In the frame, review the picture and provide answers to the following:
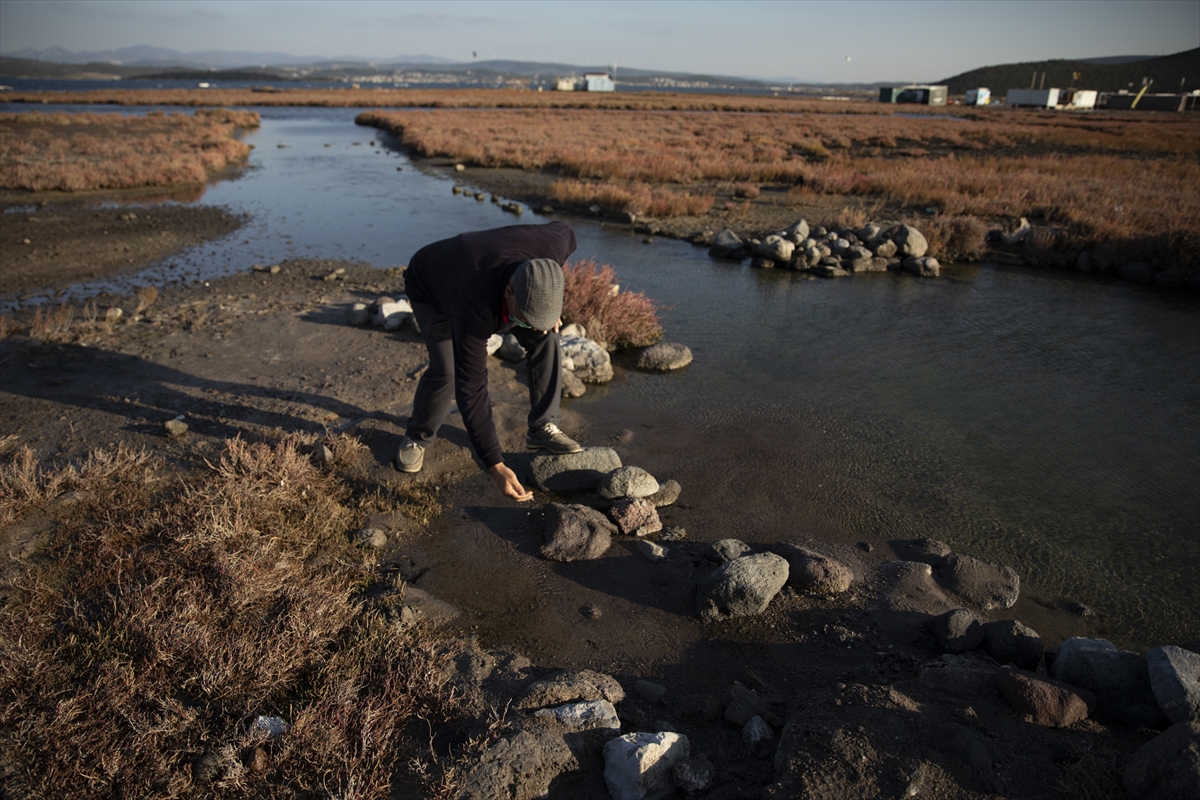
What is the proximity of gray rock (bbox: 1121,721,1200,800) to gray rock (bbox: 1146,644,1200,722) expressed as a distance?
38 cm

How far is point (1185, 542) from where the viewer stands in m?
4.52

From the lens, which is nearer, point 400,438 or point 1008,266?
point 400,438

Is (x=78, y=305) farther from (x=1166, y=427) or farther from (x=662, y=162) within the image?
(x=662, y=162)

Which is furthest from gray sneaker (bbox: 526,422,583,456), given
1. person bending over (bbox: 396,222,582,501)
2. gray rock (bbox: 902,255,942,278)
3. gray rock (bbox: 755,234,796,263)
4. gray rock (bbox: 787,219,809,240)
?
gray rock (bbox: 902,255,942,278)

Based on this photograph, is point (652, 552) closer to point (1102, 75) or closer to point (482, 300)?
point (482, 300)

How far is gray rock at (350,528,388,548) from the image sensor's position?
3.97 metres

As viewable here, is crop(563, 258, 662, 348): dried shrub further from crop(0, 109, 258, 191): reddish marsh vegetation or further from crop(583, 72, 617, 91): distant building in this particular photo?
crop(583, 72, 617, 91): distant building

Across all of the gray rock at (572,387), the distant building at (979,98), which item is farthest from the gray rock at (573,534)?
the distant building at (979,98)

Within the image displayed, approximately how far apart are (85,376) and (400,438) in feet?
10.5

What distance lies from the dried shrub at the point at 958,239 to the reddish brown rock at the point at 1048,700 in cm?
1147

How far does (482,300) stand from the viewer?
11.6 ft

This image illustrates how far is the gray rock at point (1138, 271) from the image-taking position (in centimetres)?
1132

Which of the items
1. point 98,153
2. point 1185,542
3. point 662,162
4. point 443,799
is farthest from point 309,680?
point 98,153

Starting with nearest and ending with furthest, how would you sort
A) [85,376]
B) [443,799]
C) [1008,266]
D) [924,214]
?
1. [443,799]
2. [85,376]
3. [1008,266]
4. [924,214]
